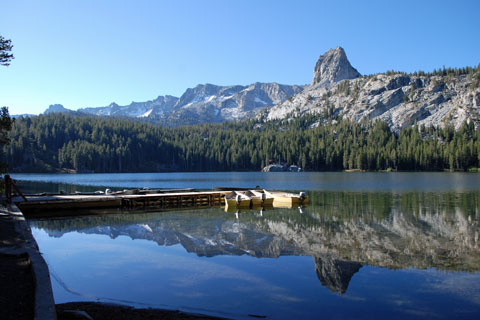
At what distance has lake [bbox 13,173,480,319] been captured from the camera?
1041 centimetres

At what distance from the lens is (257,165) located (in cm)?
18738

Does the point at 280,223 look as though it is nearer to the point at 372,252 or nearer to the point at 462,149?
the point at 372,252

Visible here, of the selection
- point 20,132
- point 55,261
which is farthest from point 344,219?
point 20,132

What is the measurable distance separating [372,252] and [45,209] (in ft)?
97.5

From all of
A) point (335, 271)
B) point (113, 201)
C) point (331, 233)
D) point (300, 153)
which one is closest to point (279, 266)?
point (335, 271)

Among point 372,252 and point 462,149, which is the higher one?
point 462,149

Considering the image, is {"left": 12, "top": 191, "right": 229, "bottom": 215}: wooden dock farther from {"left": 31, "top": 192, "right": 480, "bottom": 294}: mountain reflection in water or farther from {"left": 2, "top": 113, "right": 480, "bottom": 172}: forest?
{"left": 2, "top": 113, "right": 480, "bottom": 172}: forest

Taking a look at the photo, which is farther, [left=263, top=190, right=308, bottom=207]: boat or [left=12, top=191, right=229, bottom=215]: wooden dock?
[left=263, top=190, right=308, bottom=207]: boat

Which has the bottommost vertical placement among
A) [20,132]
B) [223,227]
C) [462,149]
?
[223,227]

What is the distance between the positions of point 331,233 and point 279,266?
7536mm

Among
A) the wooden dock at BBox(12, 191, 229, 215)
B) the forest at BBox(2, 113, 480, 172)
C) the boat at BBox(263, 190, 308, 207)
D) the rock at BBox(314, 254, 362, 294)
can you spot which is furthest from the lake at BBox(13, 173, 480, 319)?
the forest at BBox(2, 113, 480, 172)

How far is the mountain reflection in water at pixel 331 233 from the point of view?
1492cm

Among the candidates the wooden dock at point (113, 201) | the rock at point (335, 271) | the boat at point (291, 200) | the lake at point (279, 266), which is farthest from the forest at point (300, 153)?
the rock at point (335, 271)

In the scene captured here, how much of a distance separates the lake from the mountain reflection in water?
0.23ft
